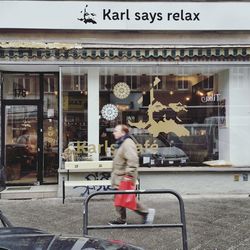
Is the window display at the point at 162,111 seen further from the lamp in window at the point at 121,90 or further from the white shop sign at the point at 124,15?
the white shop sign at the point at 124,15

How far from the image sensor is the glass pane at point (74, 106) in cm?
1137

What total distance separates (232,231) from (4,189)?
6.11 metres

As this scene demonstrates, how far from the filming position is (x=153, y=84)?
11.6 meters

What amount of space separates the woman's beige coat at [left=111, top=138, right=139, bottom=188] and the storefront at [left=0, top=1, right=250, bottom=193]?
330 centimetres

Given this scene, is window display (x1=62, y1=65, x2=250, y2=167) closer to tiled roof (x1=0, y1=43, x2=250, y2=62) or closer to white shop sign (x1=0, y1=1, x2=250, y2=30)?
tiled roof (x1=0, y1=43, x2=250, y2=62)

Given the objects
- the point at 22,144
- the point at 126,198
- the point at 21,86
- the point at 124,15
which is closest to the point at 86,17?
the point at 124,15

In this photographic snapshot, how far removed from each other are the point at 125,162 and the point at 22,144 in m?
5.05

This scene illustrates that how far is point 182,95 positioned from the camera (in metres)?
11.6

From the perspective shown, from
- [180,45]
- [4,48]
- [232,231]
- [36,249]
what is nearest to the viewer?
[36,249]

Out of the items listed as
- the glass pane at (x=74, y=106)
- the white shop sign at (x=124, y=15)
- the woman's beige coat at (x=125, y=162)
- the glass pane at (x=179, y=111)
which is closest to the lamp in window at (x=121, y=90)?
the glass pane at (x=179, y=111)

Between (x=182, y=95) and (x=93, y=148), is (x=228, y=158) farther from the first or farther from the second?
(x=93, y=148)

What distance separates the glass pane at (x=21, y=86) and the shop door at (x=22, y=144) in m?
0.27

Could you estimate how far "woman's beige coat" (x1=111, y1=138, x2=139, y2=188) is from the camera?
7.70 metres

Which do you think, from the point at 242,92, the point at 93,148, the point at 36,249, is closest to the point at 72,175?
the point at 93,148
